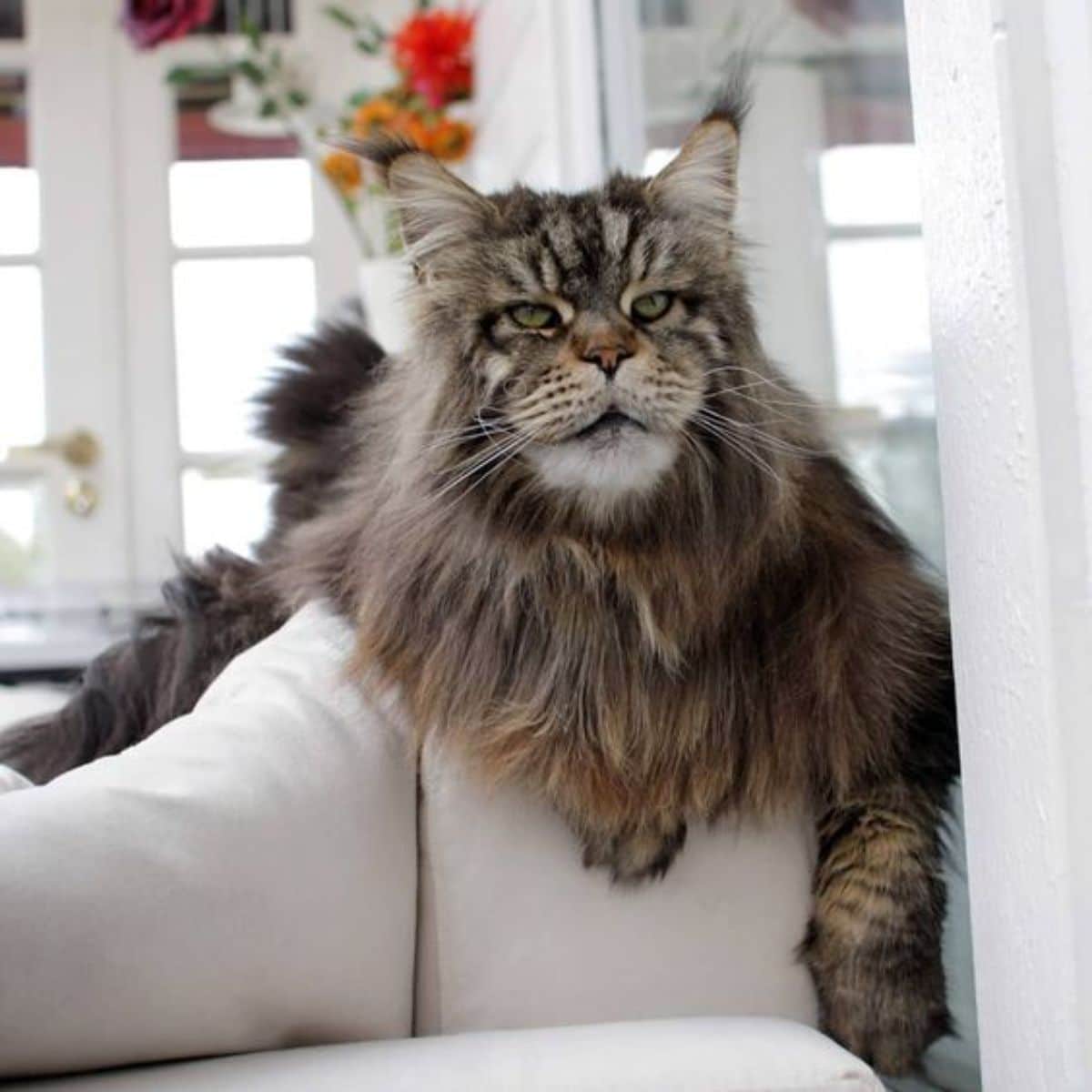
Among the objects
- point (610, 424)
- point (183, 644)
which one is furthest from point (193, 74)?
point (610, 424)

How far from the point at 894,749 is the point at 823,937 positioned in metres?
0.16

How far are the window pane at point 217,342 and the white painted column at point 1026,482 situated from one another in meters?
3.07

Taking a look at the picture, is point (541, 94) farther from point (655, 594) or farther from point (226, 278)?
point (655, 594)

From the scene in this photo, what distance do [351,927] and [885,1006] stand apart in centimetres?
41

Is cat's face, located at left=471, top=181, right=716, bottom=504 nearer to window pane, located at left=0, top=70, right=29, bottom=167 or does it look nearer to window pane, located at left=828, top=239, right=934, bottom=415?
window pane, located at left=828, top=239, right=934, bottom=415

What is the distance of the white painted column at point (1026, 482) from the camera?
1.03 m

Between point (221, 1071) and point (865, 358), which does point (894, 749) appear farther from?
point (865, 358)

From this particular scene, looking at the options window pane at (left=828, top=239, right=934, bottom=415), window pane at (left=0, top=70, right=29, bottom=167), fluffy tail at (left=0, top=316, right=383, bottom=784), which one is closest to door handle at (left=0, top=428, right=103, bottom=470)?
window pane at (left=0, top=70, right=29, bottom=167)

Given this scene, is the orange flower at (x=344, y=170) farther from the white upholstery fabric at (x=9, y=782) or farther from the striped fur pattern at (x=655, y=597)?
the white upholstery fabric at (x=9, y=782)

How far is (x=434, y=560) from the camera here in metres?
1.42

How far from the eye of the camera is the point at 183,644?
1812mm

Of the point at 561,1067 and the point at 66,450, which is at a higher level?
the point at 66,450

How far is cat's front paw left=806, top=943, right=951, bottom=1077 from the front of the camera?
1313 mm

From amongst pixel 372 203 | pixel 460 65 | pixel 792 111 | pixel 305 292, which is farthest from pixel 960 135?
pixel 305 292
